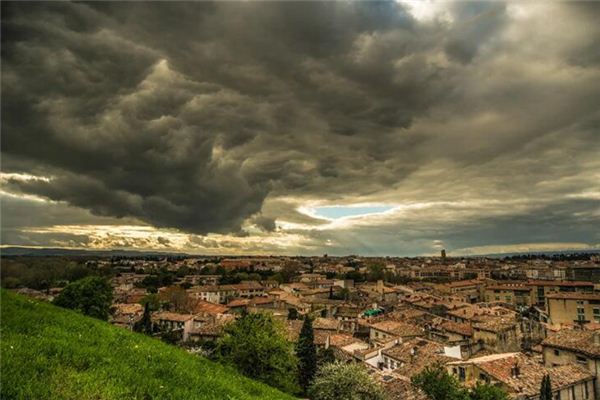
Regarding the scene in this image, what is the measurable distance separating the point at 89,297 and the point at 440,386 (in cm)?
4701

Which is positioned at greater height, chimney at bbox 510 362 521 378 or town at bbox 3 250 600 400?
chimney at bbox 510 362 521 378

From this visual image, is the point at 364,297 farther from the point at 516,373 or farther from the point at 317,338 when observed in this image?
the point at 516,373

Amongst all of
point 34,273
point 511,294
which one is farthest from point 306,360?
point 511,294

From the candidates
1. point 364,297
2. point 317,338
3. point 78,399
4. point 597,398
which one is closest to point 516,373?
point 597,398

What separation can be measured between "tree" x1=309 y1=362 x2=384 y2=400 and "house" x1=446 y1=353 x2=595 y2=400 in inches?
333

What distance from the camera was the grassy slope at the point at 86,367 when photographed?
597 centimetres

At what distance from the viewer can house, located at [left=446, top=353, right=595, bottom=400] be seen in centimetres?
3272

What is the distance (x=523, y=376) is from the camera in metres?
34.5

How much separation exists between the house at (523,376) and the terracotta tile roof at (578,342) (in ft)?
6.51

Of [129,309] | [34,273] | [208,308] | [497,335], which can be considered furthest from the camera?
[208,308]

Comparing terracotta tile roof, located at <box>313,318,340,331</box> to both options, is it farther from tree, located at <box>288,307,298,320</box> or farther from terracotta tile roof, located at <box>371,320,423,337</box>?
tree, located at <box>288,307,298,320</box>

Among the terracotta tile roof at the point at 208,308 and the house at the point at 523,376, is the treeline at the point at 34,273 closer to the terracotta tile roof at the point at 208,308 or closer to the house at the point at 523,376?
the terracotta tile roof at the point at 208,308

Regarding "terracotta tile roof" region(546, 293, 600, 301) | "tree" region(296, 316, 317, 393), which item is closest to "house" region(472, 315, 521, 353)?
"tree" region(296, 316, 317, 393)

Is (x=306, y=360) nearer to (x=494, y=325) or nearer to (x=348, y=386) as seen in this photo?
(x=348, y=386)
